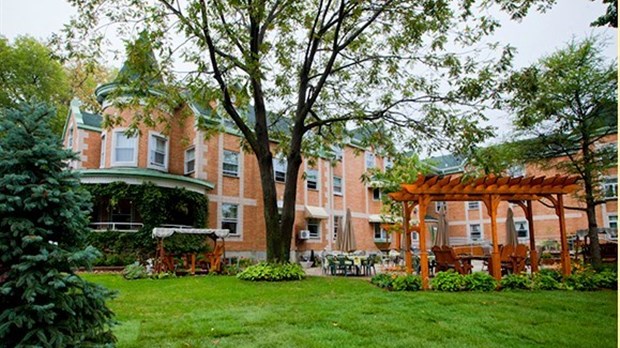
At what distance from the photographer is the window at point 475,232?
3219cm

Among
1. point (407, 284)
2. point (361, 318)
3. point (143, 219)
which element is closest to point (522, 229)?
point (407, 284)

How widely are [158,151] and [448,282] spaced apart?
15532 mm

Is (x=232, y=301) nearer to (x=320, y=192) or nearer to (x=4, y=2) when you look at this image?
(x=4, y=2)

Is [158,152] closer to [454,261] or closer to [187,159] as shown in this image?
[187,159]

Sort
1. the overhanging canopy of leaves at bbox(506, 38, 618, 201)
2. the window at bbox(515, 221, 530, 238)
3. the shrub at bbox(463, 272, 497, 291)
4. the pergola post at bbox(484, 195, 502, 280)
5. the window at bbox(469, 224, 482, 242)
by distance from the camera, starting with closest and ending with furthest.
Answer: the shrub at bbox(463, 272, 497, 291) < the pergola post at bbox(484, 195, 502, 280) < the overhanging canopy of leaves at bbox(506, 38, 618, 201) < the window at bbox(515, 221, 530, 238) < the window at bbox(469, 224, 482, 242)

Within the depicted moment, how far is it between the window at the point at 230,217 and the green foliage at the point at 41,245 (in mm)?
17411

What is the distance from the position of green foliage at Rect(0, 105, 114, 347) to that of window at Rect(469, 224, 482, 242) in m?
32.3

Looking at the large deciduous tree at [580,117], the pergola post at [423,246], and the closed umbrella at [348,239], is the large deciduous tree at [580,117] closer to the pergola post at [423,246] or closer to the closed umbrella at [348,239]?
the pergola post at [423,246]

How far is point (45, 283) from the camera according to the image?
11.0ft

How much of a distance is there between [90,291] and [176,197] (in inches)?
605

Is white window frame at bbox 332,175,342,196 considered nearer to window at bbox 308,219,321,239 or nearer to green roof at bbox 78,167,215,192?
window at bbox 308,219,321,239

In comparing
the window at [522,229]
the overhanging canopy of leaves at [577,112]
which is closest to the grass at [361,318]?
the overhanging canopy of leaves at [577,112]

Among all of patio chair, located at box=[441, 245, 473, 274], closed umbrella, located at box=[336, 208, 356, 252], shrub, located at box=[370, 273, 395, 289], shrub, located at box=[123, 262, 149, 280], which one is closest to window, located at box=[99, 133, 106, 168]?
shrub, located at box=[123, 262, 149, 280]

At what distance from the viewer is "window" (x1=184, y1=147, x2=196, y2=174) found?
21.0m
